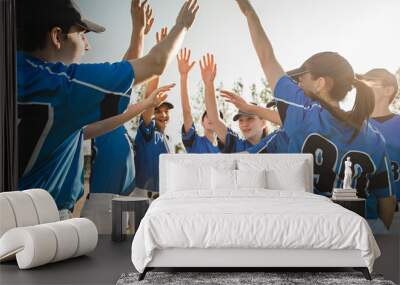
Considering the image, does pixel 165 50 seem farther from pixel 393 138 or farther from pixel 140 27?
pixel 393 138

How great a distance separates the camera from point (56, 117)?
24.8 feet

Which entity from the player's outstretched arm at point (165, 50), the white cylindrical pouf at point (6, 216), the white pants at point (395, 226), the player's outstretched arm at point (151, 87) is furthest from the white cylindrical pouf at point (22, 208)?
the white pants at point (395, 226)

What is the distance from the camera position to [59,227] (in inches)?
219

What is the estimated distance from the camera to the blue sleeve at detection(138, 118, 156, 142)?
7.57 m

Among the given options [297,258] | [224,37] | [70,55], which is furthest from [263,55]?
[297,258]

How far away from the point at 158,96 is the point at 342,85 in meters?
2.22

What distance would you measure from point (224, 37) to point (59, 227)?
3.25m

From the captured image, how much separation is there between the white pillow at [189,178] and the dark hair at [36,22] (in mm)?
2242

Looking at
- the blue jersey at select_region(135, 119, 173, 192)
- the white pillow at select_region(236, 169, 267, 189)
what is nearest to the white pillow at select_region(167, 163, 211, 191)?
the white pillow at select_region(236, 169, 267, 189)

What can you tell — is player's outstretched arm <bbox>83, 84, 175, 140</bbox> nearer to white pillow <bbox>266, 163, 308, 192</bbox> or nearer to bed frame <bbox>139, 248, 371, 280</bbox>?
white pillow <bbox>266, 163, 308, 192</bbox>

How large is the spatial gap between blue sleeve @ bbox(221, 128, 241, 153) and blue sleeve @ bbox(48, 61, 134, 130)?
4.21ft

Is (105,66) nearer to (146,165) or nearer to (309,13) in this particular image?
(146,165)

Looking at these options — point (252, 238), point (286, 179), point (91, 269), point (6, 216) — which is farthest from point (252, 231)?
point (6, 216)

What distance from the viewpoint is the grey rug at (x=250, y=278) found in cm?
488
